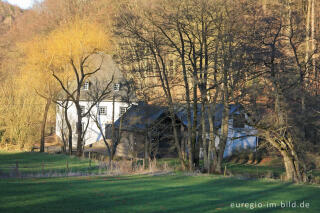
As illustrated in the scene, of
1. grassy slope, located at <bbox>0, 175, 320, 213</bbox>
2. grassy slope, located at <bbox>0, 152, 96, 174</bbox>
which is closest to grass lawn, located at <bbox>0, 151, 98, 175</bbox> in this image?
grassy slope, located at <bbox>0, 152, 96, 174</bbox>

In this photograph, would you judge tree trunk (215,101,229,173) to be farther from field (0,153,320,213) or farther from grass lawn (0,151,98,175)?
field (0,153,320,213)

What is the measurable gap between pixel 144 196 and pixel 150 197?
24cm

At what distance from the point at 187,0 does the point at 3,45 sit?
176 feet

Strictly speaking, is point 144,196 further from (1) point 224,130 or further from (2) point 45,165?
(2) point 45,165

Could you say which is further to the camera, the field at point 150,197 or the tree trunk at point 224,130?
the tree trunk at point 224,130

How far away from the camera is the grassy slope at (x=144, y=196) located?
973cm

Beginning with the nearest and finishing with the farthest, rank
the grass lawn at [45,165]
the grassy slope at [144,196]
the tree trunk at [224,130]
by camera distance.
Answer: the grassy slope at [144,196] → the grass lawn at [45,165] → the tree trunk at [224,130]

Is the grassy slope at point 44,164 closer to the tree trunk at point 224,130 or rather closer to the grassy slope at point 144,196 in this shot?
the tree trunk at point 224,130

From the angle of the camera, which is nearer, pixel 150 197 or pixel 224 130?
pixel 150 197

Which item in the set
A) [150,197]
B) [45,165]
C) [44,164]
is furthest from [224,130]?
[150,197]

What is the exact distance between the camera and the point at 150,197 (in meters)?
11.4

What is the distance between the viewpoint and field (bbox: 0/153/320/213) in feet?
32.0

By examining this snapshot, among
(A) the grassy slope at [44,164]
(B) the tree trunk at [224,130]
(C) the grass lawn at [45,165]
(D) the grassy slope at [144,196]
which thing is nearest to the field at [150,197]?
(D) the grassy slope at [144,196]

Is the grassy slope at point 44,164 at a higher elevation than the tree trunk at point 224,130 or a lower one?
lower
